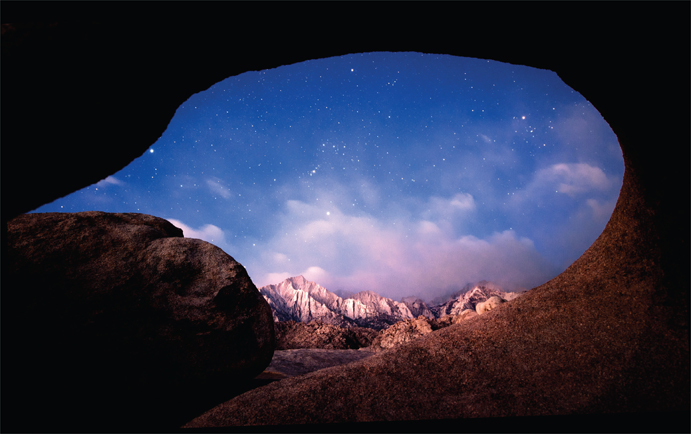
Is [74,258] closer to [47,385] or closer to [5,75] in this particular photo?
[47,385]

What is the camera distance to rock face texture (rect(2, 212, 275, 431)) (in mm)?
2352

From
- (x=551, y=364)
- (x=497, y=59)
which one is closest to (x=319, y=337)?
(x=551, y=364)

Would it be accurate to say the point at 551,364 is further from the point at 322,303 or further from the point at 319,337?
the point at 322,303

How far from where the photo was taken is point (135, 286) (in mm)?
2889

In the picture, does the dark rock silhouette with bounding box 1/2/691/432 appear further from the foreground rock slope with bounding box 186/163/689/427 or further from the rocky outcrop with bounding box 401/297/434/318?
the rocky outcrop with bounding box 401/297/434/318

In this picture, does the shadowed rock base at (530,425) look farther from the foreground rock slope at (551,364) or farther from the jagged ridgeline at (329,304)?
the jagged ridgeline at (329,304)

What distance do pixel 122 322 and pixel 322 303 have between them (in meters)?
48.7

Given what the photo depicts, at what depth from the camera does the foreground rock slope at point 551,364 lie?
2.15m

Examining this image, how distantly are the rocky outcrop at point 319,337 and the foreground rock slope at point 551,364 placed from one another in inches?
199

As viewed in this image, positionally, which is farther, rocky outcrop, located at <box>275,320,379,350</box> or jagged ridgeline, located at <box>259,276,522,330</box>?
jagged ridgeline, located at <box>259,276,522,330</box>

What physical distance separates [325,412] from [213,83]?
9.86ft

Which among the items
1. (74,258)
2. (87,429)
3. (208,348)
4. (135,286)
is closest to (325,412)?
(208,348)

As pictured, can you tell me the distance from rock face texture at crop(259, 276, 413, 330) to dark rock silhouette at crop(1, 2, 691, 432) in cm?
3991

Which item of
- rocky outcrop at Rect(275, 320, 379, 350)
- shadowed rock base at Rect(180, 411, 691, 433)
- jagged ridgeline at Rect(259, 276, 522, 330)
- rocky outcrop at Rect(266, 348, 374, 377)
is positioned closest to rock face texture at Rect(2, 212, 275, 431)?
shadowed rock base at Rect(180, 411, 691, 433)
